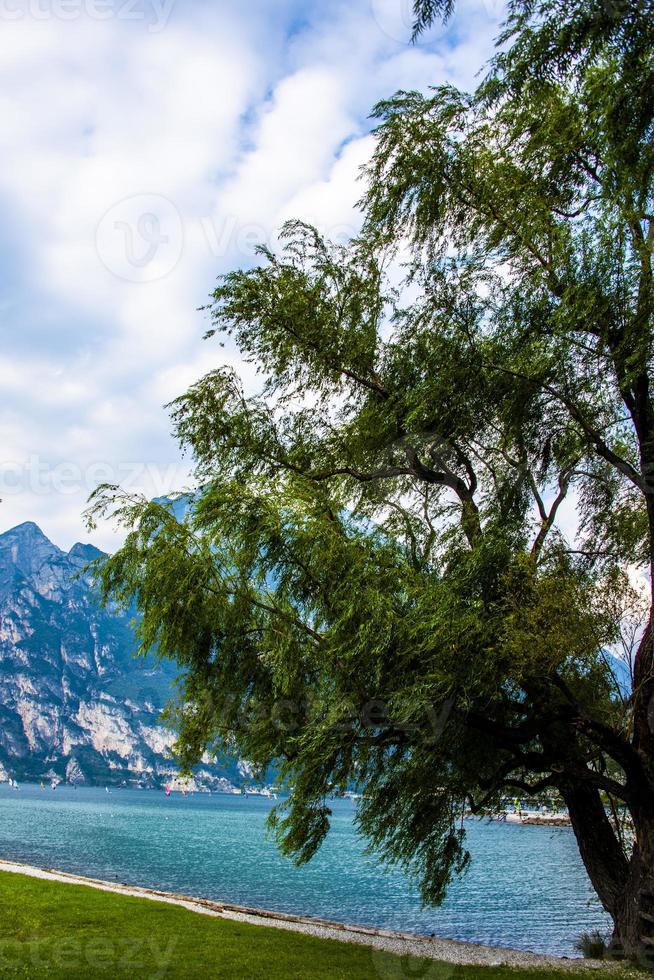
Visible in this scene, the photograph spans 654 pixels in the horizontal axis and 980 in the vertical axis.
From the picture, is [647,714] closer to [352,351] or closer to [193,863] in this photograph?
[352,351]

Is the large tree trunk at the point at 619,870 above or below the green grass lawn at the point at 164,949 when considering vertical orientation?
above

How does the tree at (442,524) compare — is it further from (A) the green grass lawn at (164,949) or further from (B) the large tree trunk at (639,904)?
(A) the green grass lawn at (164,949)

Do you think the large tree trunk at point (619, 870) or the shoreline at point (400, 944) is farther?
the shoreline at point (400, 944)

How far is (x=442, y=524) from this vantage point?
15562 mm

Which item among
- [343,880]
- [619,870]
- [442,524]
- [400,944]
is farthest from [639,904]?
[343,880]

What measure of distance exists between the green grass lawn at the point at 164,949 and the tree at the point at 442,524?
1.78 meters

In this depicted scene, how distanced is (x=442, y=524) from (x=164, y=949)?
29.7ft

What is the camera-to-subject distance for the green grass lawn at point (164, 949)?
33.1 feet

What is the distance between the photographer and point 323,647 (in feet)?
41.7

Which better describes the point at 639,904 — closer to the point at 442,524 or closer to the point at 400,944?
the point at 400,944

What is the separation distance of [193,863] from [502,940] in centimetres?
2782

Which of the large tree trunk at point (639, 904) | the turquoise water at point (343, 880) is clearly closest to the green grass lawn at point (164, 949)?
the large tree trunk at point (639, 904)

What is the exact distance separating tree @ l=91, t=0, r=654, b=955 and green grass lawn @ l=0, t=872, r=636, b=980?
70.2 inches

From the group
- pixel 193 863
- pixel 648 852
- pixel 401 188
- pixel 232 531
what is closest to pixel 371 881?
pixel 193 863
